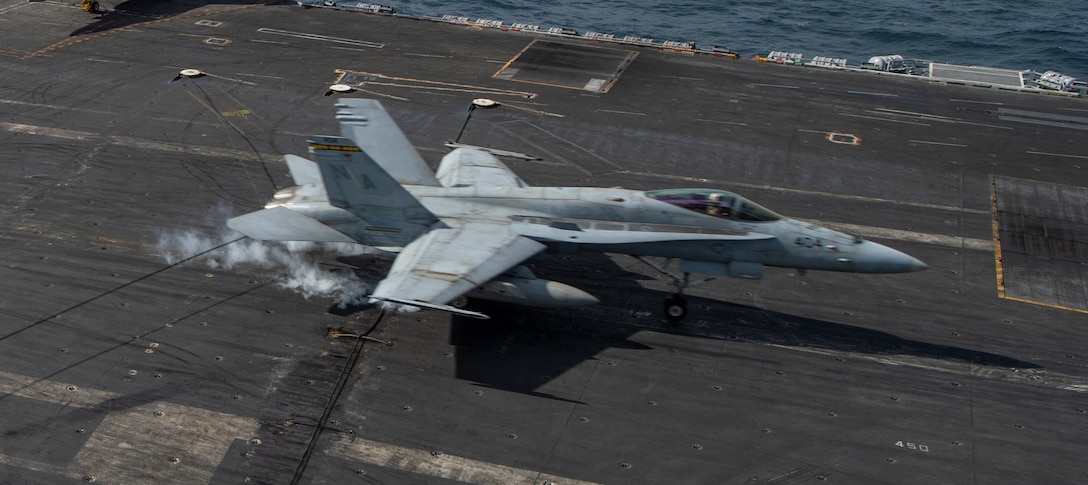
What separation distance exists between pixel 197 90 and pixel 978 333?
127 feet

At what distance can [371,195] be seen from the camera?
29.8 meters

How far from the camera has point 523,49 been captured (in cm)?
5512

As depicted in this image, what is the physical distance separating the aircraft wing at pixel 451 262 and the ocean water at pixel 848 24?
Answer: 158 ft

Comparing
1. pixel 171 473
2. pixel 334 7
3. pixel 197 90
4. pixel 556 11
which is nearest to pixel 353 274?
pixel 171 473

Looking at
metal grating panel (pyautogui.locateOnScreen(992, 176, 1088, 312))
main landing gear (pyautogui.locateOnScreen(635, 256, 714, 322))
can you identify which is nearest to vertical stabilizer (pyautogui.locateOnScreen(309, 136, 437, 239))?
main landing gear (pyautogui.locateOnScreen(635, 256, 714, 322))

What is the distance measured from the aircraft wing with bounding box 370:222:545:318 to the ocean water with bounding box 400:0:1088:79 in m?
48.2

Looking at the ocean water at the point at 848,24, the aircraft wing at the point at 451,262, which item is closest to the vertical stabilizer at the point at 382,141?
the aircraft wing at the point at 451,262

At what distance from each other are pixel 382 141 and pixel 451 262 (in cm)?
856

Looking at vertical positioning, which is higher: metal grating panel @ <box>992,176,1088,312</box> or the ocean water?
metal grating panel @ <box>992,176,1088,312</box>

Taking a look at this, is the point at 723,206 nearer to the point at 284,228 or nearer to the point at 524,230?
the point at 524,230

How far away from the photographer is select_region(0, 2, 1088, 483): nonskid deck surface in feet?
77.9

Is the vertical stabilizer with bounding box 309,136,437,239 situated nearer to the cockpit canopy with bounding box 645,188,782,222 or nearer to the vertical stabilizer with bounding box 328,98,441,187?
the vertical stabilizer with bounding box 328,98,441,187

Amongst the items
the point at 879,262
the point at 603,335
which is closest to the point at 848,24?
the point at 879,262

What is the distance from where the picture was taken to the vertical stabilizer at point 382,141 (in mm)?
32344
